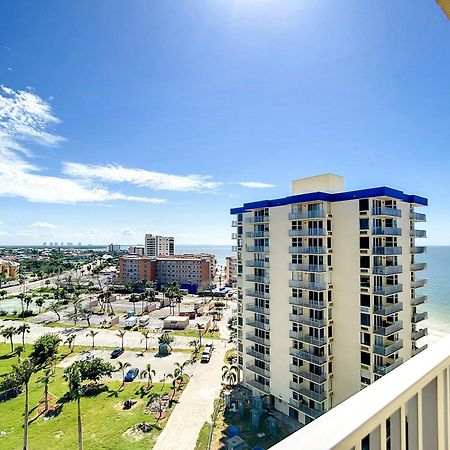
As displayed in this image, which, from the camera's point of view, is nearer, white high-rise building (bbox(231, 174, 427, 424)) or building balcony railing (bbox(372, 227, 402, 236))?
building balcony railing (bbox(372, 227, 402, 236))

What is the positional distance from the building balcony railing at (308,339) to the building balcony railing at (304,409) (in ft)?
10.1

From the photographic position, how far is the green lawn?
1453 centimetres

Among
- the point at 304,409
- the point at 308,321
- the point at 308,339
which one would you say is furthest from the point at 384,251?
the point at 304,409

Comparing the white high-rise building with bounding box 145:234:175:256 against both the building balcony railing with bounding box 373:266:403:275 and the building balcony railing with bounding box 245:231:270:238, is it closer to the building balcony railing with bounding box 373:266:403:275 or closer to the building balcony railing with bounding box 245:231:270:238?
the building balcony railing with bounding box 245:231:270:238

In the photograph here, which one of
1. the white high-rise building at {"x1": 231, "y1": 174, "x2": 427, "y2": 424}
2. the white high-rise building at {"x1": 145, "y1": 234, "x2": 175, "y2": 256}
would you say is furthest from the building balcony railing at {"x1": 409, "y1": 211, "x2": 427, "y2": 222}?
the white high-rise building at {"x1": 145, "y1": 234, "x2": 175, "y2": 256}

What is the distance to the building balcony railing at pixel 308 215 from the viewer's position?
1506 cm

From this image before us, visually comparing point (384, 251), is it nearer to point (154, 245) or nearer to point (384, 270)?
point (384, 270)

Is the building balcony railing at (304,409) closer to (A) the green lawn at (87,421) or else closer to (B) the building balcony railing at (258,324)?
(B) the building balcony railing at (258,324)

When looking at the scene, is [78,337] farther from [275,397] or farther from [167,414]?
[275,397]

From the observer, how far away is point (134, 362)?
24.6m

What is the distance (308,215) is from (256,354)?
866cm

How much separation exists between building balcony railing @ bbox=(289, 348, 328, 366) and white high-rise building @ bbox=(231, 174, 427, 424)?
0.16 feet

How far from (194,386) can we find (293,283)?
10235mm

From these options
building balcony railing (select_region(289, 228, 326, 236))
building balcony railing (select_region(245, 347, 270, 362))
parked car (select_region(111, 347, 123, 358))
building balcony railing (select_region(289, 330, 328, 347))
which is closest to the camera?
building balcony railing (select_region(289, 330, 328, 347))
